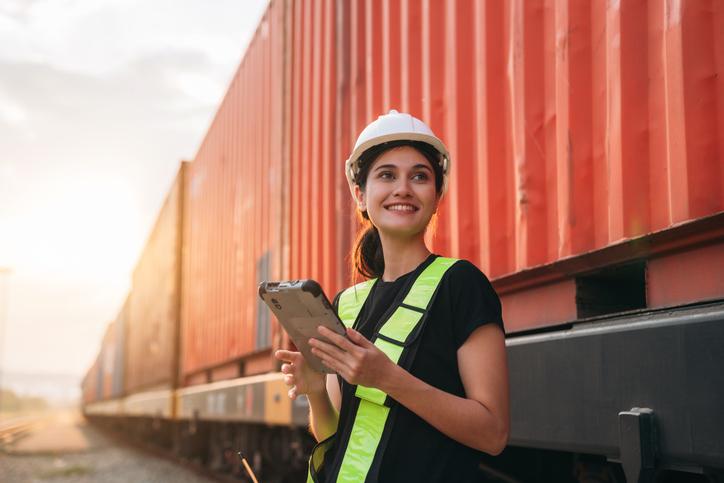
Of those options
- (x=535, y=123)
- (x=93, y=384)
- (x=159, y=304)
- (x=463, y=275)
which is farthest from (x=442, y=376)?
(x=93, y=384)

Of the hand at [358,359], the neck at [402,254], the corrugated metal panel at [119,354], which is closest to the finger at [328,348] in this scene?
the hand at [358,359]

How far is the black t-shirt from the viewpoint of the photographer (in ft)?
5.24

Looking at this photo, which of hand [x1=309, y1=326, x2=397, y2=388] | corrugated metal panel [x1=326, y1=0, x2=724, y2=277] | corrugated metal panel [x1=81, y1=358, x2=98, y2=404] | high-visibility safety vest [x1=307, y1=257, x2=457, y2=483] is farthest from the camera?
corrugated metal panel [x1=81, y1=358, x2=98, y2=404]

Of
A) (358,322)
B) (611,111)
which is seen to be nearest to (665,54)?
(611,111)

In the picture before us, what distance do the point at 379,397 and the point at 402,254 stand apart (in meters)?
0.37

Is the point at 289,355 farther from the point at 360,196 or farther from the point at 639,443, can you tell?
the point at 639,443

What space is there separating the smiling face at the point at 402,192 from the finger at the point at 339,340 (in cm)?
39

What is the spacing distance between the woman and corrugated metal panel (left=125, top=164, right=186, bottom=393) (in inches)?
414

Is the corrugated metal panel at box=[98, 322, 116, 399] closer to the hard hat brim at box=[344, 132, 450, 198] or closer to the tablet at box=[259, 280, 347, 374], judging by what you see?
the hard hat brim at box=[344, 132, 450, 198]

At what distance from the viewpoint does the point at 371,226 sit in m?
2.10

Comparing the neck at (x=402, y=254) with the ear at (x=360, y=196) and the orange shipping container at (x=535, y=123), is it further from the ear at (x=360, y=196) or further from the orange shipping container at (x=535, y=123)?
the orange shipping container at (x=535, y=123)

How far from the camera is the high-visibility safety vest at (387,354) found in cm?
163

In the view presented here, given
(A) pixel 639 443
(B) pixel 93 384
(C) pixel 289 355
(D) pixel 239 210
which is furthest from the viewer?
(B) pixel 93 384

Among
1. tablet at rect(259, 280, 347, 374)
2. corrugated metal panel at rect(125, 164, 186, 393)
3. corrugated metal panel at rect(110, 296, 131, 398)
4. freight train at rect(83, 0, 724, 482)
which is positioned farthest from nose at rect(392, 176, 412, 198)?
corrugated metal panel at rect(110, 296, 131, 398)
